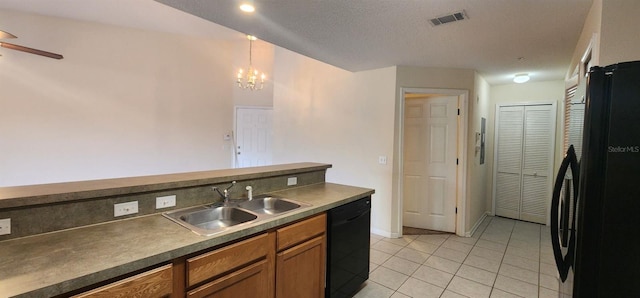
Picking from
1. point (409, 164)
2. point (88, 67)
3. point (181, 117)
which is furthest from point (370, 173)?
point (88, 67)

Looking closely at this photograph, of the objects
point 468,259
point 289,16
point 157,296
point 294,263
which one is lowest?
point 468,259

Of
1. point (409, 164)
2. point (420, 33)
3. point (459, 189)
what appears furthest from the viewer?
point (409, 164)

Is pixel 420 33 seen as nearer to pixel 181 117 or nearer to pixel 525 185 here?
pixel 525 185

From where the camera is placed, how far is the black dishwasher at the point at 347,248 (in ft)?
7.18

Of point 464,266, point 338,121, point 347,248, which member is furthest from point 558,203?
point 338,121

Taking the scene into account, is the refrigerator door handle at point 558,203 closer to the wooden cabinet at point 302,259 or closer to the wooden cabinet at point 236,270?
the wooden cabinet at point 302,259

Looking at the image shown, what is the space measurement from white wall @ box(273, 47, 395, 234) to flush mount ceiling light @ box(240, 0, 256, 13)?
2240 millimetres

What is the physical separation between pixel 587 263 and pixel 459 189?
3.09 m

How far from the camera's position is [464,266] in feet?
10.0

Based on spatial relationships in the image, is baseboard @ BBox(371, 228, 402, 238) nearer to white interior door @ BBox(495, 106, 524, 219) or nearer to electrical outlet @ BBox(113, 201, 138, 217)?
white interior door @ BBox(495, 106, 524, 219)

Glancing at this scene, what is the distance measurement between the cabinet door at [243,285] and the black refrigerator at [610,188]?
1453 mm

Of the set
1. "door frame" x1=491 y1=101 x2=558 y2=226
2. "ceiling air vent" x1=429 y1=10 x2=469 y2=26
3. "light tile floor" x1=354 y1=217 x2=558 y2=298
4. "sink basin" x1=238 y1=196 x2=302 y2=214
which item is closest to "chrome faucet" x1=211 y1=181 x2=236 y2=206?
→ "sink basin" x1=238 y1=196 x2=302 y2=214

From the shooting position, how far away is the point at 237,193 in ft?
7.39

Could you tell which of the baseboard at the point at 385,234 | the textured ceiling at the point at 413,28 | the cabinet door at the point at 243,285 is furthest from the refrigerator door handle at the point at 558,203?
the baseboard at the point at 385,234
